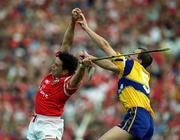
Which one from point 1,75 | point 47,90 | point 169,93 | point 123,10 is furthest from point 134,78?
point 123,10

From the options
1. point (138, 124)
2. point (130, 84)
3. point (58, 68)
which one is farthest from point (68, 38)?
point (138, 124)

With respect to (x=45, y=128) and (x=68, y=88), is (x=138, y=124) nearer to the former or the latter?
(x=68, y=88)

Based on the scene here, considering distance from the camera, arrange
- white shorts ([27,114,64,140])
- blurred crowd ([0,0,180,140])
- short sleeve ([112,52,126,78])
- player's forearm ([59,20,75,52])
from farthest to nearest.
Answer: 1. blurred crowd ([0,0,180,140])
2. player's forearm ([59,20,75,52])
3. white shorts ([27,114,64,140])
4. short sleeve ([112,52,126,78])

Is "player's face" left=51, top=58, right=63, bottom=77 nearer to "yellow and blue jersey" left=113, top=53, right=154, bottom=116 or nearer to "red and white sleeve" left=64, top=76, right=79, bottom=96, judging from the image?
"red and white sleeve" left=64, top=76, right=79, bottom=96

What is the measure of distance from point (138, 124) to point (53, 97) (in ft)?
4.09

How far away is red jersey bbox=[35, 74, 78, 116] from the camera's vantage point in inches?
486

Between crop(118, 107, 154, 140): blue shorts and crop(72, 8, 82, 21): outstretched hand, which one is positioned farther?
crop(72, 8, 82, 21): outstretched hand

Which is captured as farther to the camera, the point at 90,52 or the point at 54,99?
the point at 90,52

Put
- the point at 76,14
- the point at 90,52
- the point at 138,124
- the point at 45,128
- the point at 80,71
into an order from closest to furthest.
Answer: the point at 80,71 < the point at 138,124 < the point at 45,128 < the point at 76,14 < the point at 90,52

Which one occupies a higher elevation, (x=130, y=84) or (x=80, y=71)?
(x=80, y=71)

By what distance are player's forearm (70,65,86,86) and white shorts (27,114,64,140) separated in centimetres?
68

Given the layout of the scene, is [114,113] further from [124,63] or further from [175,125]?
[124,63]

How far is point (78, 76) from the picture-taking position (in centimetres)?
1195

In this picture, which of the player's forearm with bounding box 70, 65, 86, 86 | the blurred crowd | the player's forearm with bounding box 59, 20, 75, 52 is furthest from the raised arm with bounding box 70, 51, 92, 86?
the blurred crowd
